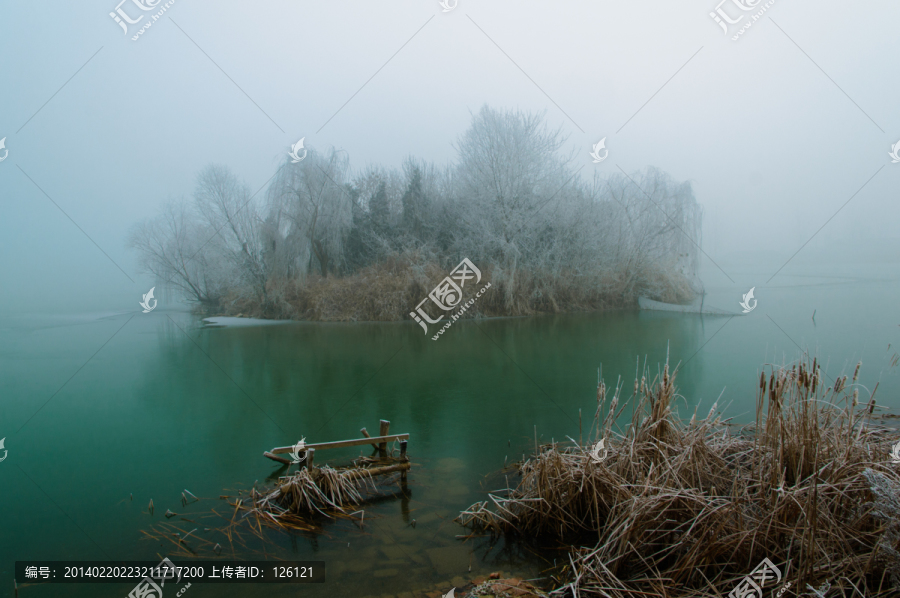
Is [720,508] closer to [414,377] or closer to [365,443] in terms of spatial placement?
[365,443]

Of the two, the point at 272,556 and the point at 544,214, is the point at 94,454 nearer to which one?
the point at 272,556

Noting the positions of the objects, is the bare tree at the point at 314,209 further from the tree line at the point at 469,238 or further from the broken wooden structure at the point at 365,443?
the broken wooden structure at the point at 365,443

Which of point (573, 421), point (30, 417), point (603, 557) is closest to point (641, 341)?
point (573, 421)

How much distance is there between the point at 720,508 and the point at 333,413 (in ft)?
19.4

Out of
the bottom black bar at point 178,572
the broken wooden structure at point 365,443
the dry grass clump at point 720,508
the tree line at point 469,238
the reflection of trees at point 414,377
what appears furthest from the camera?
the tree line at point 469,238

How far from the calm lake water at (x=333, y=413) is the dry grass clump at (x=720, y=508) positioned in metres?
0.49

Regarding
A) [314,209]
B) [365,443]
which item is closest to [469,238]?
[314,209]

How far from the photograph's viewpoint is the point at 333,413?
24.6ft

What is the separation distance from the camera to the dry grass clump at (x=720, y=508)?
7.65ft

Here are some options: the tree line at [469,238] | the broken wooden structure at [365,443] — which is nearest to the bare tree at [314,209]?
the tree line at [469,238]

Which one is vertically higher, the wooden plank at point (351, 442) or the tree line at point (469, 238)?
the tree line at point (469, 238)

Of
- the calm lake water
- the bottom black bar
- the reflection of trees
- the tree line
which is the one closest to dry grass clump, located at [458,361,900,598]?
the calm lake water

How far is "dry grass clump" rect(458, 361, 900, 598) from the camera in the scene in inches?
91.8

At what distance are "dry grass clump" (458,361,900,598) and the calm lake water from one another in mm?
494
